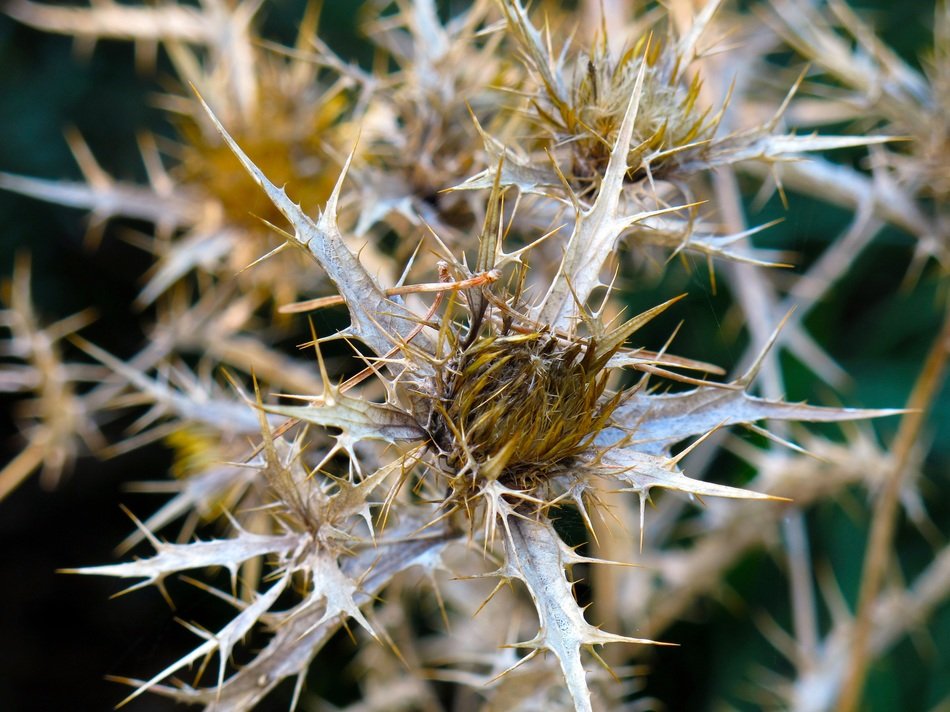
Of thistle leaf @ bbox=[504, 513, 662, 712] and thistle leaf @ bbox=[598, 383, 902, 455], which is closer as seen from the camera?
thistle leaf @ bbox=[504, 513, 662, 712]

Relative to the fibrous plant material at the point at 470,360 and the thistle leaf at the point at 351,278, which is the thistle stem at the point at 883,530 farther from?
the thistle leaf at the point at 351,278

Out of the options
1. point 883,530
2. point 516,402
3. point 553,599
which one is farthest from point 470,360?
point 883,530

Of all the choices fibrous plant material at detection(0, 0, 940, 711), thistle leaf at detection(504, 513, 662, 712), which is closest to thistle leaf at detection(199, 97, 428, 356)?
fibrous plant material at detection(0, 0, 940, 711)

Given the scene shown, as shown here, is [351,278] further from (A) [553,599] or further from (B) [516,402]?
(A) [553,599]

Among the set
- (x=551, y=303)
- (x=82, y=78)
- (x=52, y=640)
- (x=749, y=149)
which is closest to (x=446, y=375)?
(x=551, y=303)

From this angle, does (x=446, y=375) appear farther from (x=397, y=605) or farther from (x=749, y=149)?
(x=397, y=605)

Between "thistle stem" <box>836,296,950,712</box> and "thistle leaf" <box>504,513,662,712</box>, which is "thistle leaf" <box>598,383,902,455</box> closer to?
"thistle leaf" <box>504,513,662,712</box>

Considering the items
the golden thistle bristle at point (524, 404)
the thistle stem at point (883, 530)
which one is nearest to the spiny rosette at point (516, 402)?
the golden thistle bristle at point (524, 404)

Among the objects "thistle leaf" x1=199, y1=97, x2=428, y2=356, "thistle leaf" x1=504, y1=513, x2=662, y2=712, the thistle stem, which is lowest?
the thistle stem
